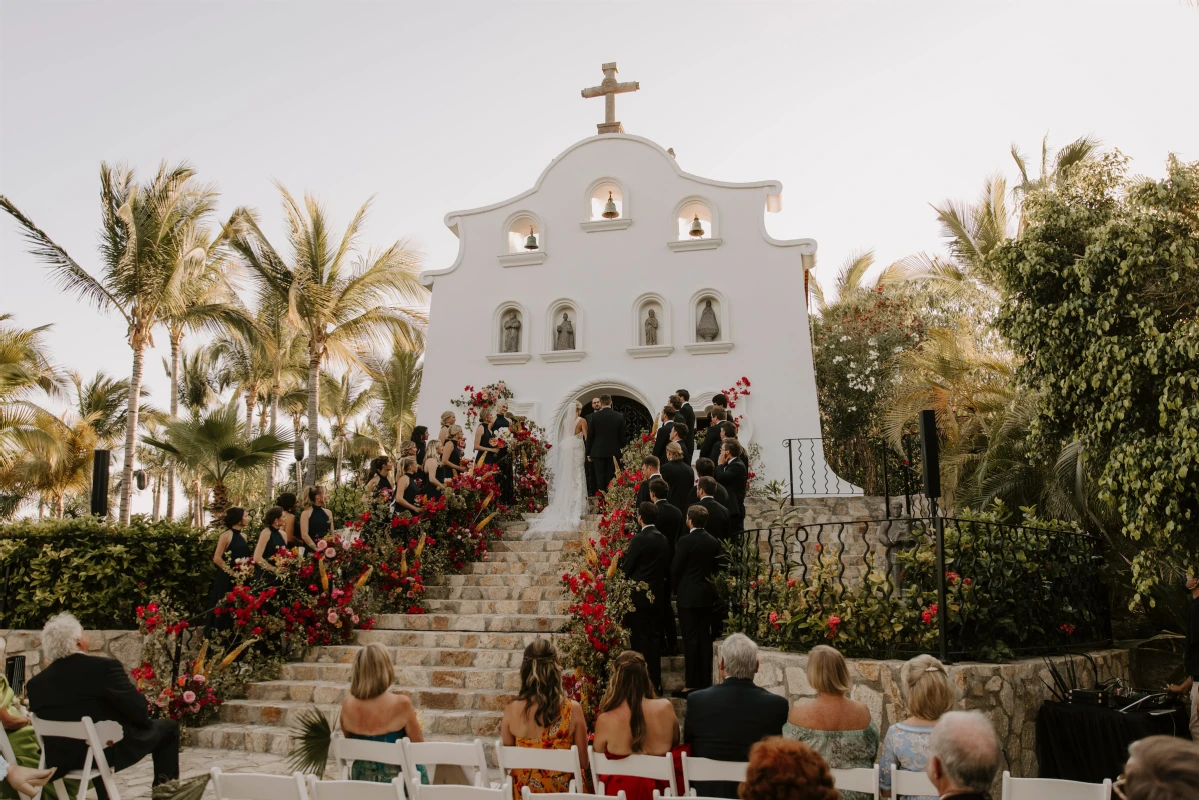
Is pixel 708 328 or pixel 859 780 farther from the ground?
pixel 708 328

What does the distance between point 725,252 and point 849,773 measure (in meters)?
13.0

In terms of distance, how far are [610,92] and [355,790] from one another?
16.0 meters

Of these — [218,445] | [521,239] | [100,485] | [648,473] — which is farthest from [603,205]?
[100,485]

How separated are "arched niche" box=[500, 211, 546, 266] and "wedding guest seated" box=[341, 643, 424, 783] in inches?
497

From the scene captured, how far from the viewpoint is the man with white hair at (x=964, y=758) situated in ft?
10.3

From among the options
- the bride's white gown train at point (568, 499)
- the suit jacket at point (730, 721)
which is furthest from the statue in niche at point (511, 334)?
the suit jacket at point (730, 721)

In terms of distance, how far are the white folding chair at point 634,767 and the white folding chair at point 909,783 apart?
1.00 metres

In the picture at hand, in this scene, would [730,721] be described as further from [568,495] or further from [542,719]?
[568,495]

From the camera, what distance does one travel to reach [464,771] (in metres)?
5.09

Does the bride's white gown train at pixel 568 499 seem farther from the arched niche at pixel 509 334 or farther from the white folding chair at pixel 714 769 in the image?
the white folding chair at pixel 714 769

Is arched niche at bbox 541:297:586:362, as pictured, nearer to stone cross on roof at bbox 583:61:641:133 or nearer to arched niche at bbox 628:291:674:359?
arched niche at bbox 628:291:674:359

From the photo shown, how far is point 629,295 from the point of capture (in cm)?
1655

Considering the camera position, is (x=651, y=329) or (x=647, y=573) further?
(x=651, y=329)

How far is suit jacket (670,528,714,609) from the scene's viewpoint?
7.84 metres
